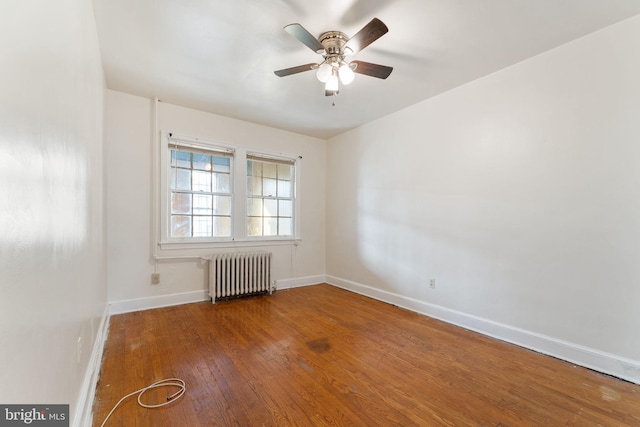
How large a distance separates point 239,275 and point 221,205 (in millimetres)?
1106

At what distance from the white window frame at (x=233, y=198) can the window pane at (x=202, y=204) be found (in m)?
0.33

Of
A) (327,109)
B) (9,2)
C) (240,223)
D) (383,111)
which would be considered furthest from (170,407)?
(383,111)

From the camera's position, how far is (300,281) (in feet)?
16.0

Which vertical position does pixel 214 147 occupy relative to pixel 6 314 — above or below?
above

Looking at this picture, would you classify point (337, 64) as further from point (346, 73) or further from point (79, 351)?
point (79, 351)

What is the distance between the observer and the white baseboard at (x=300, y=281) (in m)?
4.67

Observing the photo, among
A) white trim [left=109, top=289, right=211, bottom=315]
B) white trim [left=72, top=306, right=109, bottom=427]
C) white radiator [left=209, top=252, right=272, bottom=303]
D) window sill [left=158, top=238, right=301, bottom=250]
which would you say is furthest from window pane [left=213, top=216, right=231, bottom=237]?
white trim [left=72, top=306, right=109, bottom=427]

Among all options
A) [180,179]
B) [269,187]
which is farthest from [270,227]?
[180,179]

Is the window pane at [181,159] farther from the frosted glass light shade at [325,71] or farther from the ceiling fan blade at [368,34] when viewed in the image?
the ceiling fan blade at [368,34]

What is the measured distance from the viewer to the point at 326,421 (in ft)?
5.34

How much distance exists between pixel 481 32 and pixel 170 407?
360cm

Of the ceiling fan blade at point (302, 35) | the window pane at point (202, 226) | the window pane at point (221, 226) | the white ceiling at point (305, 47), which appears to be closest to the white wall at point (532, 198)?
the white ceiling at point (305, 47)

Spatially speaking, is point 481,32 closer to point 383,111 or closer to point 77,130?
point 383,111

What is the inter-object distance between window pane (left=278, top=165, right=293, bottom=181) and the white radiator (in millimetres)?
1392
